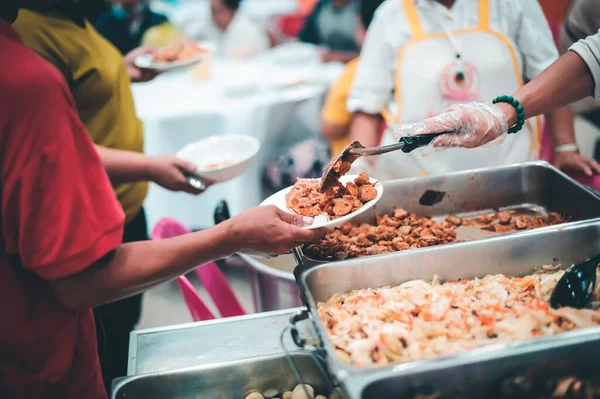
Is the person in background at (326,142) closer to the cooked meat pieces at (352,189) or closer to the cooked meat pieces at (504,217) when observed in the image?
the cooked meat pieces at (504,217)

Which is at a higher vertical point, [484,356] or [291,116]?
[484,356]

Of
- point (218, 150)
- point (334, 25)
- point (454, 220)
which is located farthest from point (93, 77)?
point (334, 25)

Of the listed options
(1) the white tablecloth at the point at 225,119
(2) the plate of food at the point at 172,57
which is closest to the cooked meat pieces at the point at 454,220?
(2) the plate of food at the point at 172,57

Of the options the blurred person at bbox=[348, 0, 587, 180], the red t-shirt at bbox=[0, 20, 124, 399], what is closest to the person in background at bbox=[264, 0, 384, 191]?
the blurred person at bbox=[348, 0, 587, 180]

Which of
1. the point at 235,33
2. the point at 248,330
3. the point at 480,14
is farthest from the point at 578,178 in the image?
the point at 235,33

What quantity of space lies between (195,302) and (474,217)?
3.58 feet

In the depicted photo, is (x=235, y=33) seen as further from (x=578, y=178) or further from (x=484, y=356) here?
(x=484, y=356)

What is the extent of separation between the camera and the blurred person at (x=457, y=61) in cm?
217

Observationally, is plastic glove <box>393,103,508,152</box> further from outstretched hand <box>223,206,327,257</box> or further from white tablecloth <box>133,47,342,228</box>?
white tablecloth <box>133,47,342,228</box>

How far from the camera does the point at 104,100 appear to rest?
2055mm

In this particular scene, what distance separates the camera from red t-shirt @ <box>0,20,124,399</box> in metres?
0.95

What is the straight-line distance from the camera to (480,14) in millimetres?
2189

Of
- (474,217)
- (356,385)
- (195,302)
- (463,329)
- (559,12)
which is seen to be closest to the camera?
(356,385)

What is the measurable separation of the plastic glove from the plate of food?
5.59 feet
